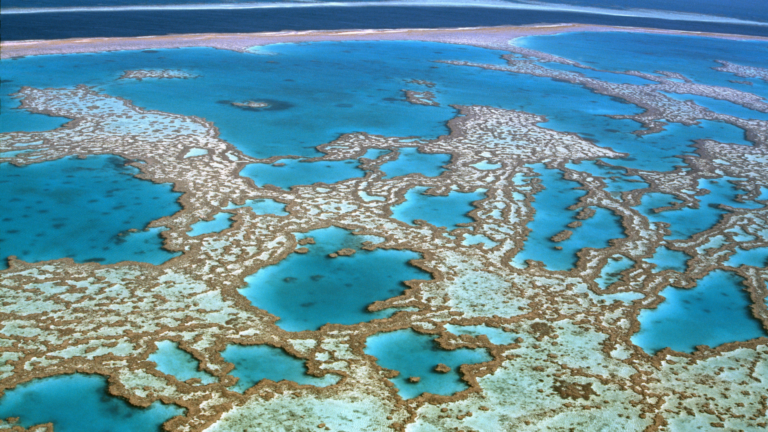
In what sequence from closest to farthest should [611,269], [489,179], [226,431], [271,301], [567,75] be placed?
[226,431], [271,301], [611,269], [489,179], [567,75]

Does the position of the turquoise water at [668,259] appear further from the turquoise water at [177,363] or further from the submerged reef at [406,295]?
the turquoise water at [177,363]

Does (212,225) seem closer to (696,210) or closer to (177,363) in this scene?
(177,363)

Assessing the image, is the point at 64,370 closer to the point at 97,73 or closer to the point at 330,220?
the point at 330,220

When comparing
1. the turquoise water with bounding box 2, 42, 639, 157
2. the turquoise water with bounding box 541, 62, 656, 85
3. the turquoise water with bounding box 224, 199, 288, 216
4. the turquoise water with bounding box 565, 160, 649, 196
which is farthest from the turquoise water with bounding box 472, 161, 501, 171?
the turquoise water with bounding box 541, 62, 656, 85

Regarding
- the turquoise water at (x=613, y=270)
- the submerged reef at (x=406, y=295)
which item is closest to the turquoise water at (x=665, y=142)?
the submerged reef at (x=406, y=295)

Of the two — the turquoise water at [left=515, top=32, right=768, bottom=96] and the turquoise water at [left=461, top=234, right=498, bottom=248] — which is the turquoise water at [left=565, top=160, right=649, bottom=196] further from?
the turquoise water at [left=515, top=32, right=768, bottom=96]

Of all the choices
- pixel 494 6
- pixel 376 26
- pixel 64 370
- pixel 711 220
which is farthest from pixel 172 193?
pixel 494 6
